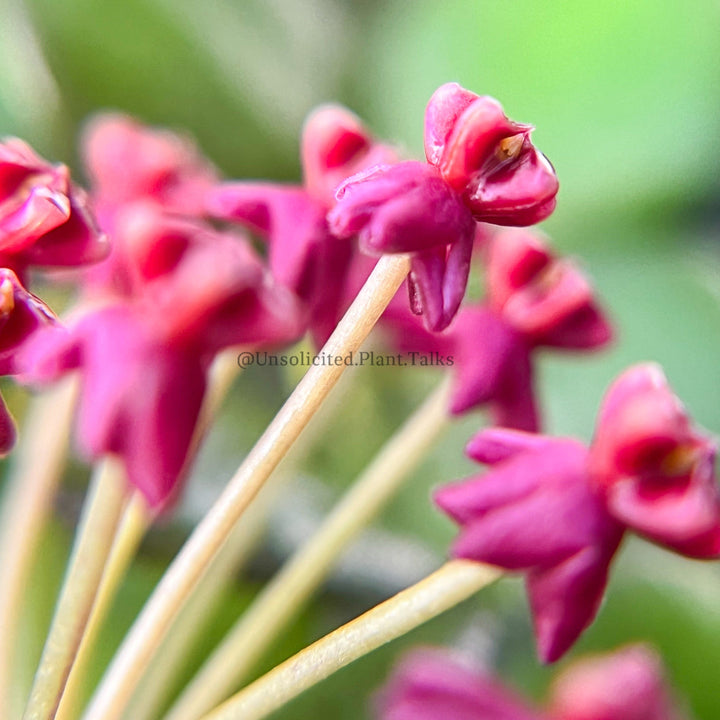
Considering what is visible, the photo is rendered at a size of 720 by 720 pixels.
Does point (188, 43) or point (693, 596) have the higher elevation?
point (188, 43)

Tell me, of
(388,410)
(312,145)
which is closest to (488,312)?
(312,145)

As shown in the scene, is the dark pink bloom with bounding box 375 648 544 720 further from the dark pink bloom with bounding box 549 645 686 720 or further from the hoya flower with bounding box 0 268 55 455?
the hoya flower with bounding box 0 268 55 455

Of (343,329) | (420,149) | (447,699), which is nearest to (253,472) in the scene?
(343,329)

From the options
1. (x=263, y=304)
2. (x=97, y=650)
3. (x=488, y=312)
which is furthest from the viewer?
(x=97, y=650)

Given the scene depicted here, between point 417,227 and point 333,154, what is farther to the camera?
point 333,154

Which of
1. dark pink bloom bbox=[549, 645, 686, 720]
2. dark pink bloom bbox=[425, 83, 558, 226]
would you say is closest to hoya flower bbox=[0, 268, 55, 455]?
dark pink bloom bbox=[425, 83, 558, 226]

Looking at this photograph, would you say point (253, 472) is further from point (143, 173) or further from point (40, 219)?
point (143, 173)

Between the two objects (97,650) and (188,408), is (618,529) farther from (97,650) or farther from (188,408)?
(97,650)
